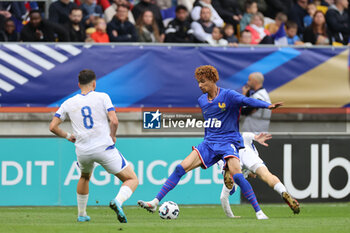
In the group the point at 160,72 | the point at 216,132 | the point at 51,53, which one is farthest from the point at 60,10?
the point at 216,132

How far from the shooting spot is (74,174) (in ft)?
42.9

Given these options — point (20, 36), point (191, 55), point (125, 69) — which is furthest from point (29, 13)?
point (191, 55)

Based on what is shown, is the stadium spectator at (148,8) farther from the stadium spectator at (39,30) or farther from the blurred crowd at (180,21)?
the stadium spectator at (39,30)

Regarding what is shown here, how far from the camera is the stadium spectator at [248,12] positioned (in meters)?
17.2

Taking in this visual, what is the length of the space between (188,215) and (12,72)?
506cm

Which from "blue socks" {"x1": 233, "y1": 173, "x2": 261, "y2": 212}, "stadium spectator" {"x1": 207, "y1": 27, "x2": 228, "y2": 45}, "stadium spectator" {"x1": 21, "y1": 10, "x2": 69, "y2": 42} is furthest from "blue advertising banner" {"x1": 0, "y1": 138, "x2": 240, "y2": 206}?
"blue socks" {"x1": 233, "y1": 173, "x2": 261, "y2": 212}

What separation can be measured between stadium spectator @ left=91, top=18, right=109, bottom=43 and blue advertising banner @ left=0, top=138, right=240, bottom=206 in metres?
2.99

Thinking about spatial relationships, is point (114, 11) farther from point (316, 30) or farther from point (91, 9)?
point (316, 30)

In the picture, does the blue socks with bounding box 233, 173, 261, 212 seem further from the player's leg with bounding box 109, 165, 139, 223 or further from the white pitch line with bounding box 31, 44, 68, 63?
the white pitch line with bounding box 31, 44, 68, 63

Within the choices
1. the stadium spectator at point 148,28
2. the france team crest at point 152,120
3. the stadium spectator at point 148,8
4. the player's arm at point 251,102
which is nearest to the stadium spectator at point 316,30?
the stadium spectator at point 148,8

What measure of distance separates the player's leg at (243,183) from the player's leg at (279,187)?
359mm

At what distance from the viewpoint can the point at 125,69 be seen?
15062 mm

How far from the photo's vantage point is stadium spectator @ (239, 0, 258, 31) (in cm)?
1722

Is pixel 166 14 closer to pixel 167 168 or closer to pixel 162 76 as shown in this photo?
pixel 162 76
